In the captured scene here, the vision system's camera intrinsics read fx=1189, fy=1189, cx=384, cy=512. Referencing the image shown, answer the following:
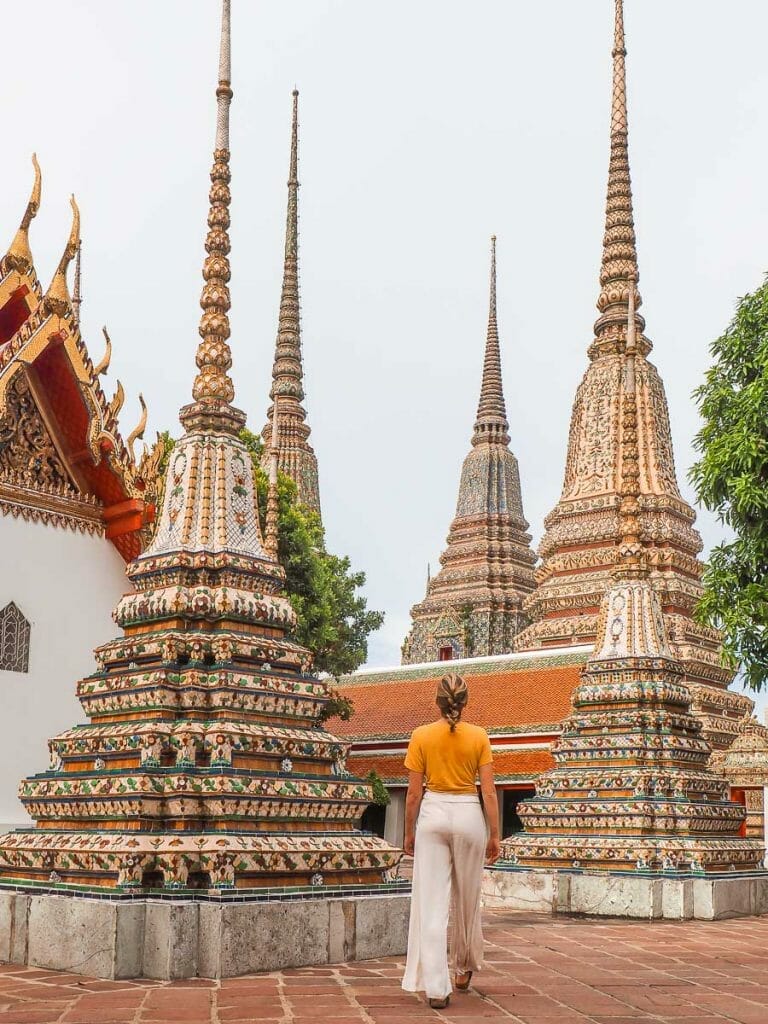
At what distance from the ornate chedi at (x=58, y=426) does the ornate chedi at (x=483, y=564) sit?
69.5ft

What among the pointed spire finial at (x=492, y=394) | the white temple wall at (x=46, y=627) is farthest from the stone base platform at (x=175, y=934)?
the pointed spire finial at (x=492, y=394)

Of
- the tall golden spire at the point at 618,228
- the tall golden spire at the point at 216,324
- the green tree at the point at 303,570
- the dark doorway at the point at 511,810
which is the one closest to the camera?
the tall golden spire at the point at 216,324

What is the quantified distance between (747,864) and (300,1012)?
25.0 feet

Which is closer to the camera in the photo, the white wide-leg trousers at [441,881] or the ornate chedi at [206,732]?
the white wide-leg trousers at [441,881]

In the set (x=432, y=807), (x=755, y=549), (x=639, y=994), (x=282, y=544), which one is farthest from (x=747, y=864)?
(x=282, y=544)

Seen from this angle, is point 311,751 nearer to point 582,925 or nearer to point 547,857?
point 582,925

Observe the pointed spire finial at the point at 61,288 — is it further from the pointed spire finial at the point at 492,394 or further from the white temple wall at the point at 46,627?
the pointed spire finial at the point at 492,394

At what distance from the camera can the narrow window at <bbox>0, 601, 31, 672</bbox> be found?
10.2 metres

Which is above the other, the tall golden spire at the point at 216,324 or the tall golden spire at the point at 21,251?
the tall golden spire at the point at 21,251

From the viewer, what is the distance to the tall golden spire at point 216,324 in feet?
25.7

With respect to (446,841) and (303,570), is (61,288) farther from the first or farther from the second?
(303,570)

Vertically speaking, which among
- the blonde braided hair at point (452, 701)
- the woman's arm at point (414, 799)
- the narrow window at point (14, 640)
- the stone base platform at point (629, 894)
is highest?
the narrow window at point (14, 640)

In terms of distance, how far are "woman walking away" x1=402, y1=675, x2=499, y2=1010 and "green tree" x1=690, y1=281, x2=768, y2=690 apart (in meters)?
9.19

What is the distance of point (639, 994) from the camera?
582cm
